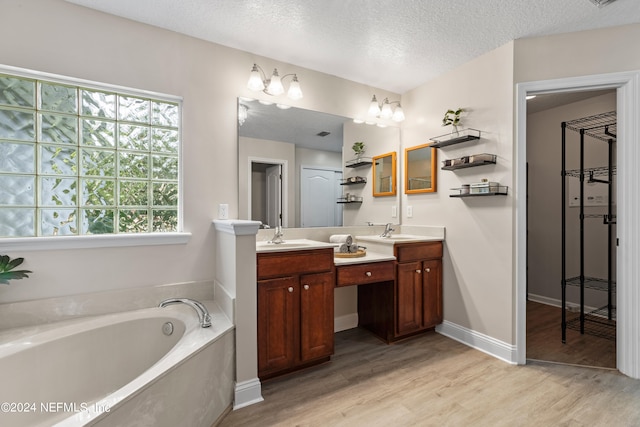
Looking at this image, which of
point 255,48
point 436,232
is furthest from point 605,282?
point 255,48

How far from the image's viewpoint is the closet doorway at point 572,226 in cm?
264

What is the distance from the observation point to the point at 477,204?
2.48m

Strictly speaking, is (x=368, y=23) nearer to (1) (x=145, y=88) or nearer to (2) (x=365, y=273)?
(1) (x=145, y=88)

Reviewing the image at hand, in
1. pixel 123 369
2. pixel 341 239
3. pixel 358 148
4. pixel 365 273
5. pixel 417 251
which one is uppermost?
pixel 358 148

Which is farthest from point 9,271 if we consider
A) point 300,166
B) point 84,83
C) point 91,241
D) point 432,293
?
point 432,293

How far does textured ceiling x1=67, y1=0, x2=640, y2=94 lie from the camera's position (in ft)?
6.05

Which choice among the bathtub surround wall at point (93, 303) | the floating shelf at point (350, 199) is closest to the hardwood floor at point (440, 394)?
the bathtub surround wall at point (93, 303)

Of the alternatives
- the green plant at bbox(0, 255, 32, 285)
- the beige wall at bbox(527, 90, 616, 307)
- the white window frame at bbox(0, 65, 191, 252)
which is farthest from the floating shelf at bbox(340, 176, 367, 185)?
the beige wall at bbox(527, 90, 616, 307)

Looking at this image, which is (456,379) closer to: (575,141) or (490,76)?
(490,76)

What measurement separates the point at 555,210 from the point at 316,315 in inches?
133

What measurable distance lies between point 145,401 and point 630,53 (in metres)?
3.51

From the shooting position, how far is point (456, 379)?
201 centimetres

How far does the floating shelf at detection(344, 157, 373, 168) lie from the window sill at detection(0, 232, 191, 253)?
62.3 inches

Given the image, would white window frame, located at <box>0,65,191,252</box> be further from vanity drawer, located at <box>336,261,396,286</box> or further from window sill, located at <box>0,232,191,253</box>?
vanity drawer, located at <box>336,261,396,286</box>
